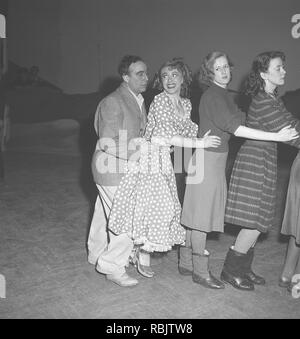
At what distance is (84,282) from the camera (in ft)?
9.20

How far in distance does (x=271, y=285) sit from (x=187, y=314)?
2.26 feet

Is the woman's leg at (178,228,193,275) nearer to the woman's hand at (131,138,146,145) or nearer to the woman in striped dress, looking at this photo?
the woman in striped dress

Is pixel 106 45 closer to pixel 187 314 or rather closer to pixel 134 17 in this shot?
pixel 134 17

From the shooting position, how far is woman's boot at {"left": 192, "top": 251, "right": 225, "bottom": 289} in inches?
105

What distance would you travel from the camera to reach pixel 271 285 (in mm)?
2773

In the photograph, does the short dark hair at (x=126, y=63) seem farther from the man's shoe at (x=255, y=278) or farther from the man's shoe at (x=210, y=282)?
the man's shoe at (x=255, y=278)

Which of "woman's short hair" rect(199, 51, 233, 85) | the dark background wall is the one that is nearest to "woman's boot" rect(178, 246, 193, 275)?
"woman's short hair" rect(199, 51, 233, 85)

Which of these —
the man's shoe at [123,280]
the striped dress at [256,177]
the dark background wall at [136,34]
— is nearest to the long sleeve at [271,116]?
the striped dress at [256,177]

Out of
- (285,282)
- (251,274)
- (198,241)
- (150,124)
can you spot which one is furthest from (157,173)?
(285,282)

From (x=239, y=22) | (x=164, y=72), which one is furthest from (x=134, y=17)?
(x=164, y=72)

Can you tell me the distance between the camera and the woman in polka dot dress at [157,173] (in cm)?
247

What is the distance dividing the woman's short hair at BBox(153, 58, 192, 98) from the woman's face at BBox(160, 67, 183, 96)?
20 mm

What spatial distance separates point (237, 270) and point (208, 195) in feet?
1.71

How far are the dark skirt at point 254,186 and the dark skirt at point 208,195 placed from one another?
0.23 feet
